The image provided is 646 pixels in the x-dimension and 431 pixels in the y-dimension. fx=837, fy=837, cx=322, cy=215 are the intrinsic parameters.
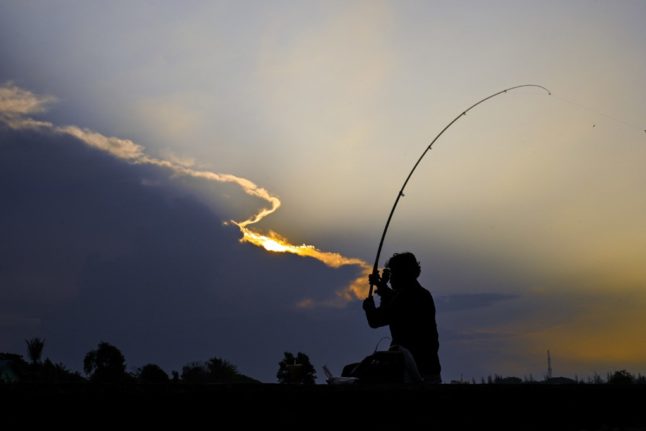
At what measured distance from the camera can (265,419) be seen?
4594 millimetres

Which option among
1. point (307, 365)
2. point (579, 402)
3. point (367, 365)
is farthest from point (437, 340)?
point (579, 402)

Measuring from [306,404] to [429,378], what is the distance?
633cm

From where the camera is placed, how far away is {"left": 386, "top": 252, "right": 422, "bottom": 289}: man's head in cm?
1144

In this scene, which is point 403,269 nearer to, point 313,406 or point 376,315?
point 376,315

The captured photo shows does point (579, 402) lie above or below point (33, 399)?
above

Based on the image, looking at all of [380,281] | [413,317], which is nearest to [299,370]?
[413,317]

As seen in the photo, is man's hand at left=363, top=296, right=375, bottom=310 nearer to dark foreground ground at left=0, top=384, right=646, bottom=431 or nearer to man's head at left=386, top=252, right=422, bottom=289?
man's head at left=386, top=252, right=422, bottom=289

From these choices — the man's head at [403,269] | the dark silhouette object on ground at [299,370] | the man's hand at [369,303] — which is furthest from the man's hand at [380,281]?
the dark silhouette object on ground at [299,370]

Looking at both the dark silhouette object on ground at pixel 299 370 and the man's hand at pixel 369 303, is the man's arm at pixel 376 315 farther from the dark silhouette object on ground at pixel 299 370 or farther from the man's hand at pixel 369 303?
the dark silhouette object on ground at pixel 299 370

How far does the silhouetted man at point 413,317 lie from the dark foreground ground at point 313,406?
3465 mm

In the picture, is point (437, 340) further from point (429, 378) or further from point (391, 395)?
point (391, 395)

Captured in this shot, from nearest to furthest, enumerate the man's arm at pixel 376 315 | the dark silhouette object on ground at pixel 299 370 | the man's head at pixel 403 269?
the dark silhouette object on ground at pixel 299 370, the man's head at pixel 403 269, the man's arm at pixel 376 315

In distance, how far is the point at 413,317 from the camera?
11086 mm

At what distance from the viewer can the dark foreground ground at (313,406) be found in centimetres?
386
